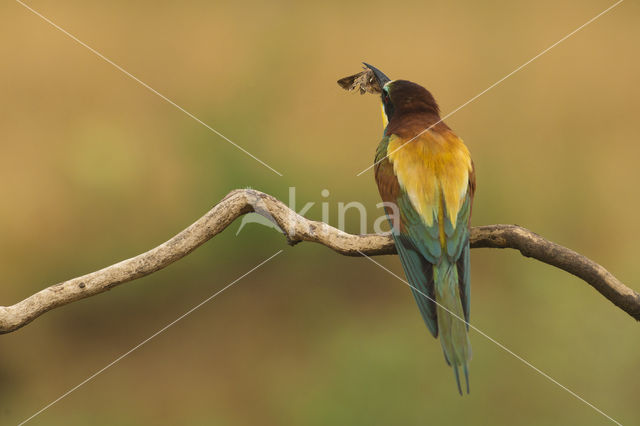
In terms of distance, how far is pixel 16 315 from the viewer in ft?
3.87

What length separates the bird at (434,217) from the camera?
4.18 ft

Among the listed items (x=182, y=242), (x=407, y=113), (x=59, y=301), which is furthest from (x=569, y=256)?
(x=59, y=301)

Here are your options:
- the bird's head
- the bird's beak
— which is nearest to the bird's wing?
the bird's head

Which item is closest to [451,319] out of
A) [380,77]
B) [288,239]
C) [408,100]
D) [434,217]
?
[434,217]

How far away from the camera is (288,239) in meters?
1.31

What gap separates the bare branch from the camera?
1.19m

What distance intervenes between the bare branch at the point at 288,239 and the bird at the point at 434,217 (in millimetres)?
66

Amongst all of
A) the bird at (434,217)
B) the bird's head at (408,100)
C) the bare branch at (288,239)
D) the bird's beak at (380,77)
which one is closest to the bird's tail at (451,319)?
the bird at (434,217)

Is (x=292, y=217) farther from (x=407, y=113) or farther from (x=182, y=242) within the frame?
(x=407, y=113)

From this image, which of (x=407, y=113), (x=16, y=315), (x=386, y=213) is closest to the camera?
(x=16, y=315)

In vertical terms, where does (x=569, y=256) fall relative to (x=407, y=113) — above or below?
below

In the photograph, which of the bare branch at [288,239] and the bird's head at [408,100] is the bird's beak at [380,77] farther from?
the bare branch at [288,239]

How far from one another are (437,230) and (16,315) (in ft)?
2.83

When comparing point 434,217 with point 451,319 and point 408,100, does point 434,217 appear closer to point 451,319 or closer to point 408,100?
point 451,319
